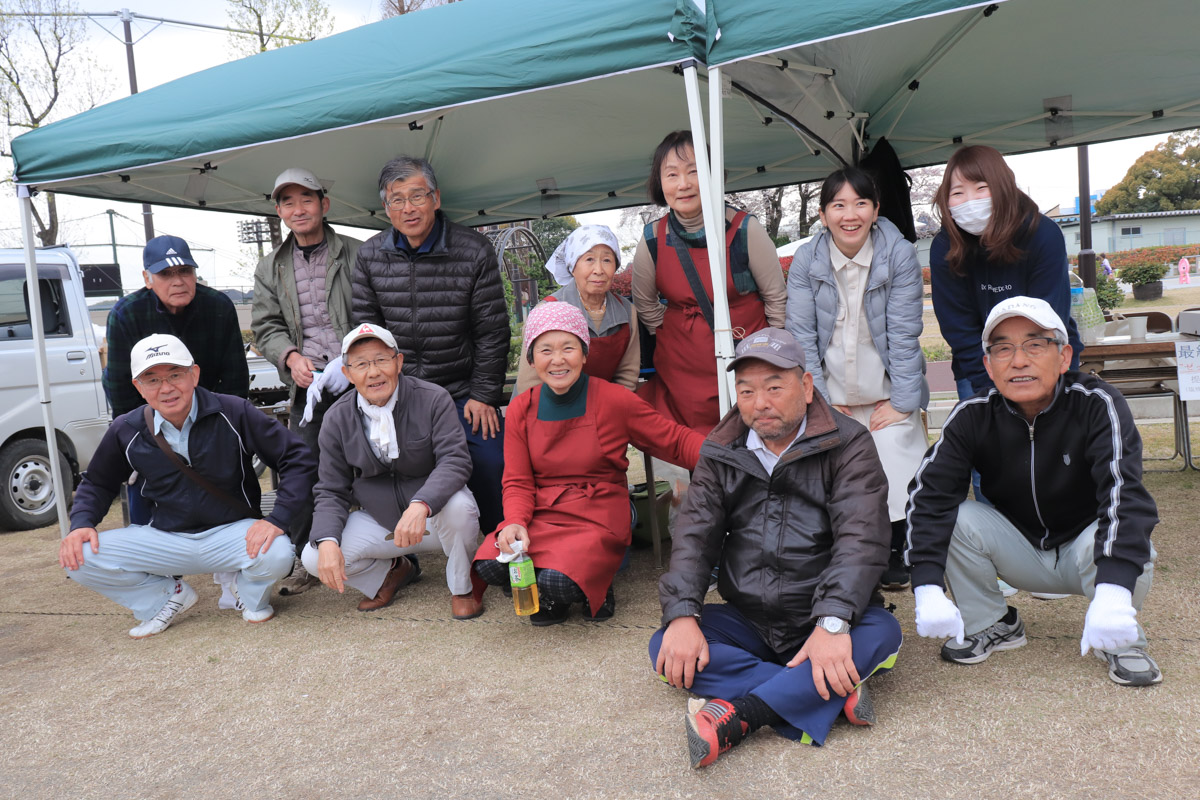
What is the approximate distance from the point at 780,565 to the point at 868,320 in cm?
125

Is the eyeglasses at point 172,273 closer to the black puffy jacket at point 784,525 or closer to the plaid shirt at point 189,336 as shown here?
the plaid shirt at point 189,336

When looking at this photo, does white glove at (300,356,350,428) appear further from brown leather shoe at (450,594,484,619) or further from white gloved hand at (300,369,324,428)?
brown leather shoe at (450,594,484,619)

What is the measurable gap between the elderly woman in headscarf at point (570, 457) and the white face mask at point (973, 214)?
4.14 feet

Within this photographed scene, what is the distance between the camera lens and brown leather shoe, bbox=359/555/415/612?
3746 millimetres

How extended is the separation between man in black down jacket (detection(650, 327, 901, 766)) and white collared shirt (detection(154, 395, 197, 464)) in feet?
7.48

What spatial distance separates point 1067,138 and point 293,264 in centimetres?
510

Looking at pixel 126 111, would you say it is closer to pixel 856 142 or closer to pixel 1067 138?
pixel 856 142

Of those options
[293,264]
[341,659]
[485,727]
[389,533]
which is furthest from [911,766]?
[293,264]

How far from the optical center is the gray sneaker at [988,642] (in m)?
2.66

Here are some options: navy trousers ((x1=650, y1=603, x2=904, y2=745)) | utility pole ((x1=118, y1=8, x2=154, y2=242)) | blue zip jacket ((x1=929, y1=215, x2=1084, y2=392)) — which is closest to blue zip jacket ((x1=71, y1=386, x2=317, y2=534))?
navy trousers ((x1=650, y1=603, x2=904, y2=745))

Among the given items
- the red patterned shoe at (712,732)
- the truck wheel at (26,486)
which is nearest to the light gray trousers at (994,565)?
the red patterned shoe at (712,732)

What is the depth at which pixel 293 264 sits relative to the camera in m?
4.39

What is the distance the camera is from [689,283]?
11.6 ft

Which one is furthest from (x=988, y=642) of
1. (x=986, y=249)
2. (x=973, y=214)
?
(x=973, y=214)
